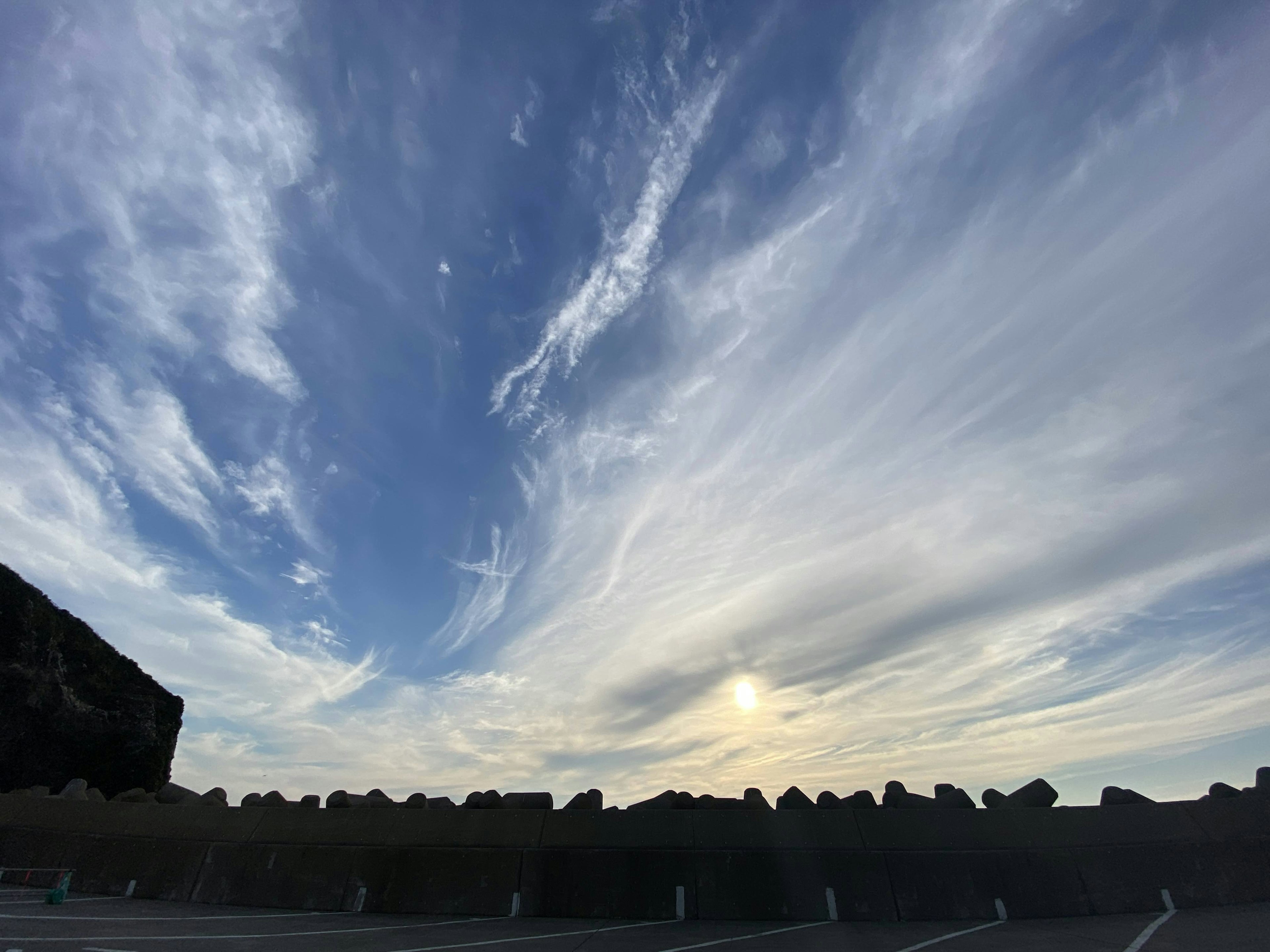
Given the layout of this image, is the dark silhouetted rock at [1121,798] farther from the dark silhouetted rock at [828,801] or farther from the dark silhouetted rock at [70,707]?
the dark silhouetted rock at [70,707]

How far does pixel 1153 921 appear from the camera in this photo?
28.8 ft

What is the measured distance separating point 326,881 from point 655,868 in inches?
224

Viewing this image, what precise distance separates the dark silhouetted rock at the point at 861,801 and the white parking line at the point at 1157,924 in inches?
151

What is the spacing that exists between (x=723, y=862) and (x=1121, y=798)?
7.44 metres

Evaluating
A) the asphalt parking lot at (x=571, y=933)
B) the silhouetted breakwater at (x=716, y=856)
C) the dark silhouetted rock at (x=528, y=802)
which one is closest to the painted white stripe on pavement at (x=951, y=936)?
the asphalt parking lot at (x=571, y=933)

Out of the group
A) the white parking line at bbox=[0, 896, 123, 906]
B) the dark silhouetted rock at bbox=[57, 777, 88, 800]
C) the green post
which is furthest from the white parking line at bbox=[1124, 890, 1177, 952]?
the dark silhouetted rock at bbox=[57, 777, 88, 800]

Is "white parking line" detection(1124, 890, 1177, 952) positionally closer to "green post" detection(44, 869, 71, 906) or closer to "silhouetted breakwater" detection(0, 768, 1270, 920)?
"silhouetted breakwater" detection(0, 768, 1270, 920)

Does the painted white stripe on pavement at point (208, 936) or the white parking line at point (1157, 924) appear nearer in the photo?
the white parking line at point (1157, 924)

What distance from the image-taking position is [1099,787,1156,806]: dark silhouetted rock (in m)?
11.0

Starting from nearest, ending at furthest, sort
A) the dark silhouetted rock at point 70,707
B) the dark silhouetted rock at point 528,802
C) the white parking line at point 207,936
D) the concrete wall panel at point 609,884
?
the white parking line at point 207,936, the concrete wall panel at point 609,884, the dark silhouetted rock at point 528,802, the dark silhouetted rock at point 70,707

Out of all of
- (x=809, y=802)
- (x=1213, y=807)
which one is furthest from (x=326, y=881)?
(x=1213, y=807)

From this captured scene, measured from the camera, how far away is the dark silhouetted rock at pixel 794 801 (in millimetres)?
11172

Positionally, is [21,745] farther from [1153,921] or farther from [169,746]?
[1153,921]

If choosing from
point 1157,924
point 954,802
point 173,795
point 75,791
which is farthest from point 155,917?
point 1157,924
